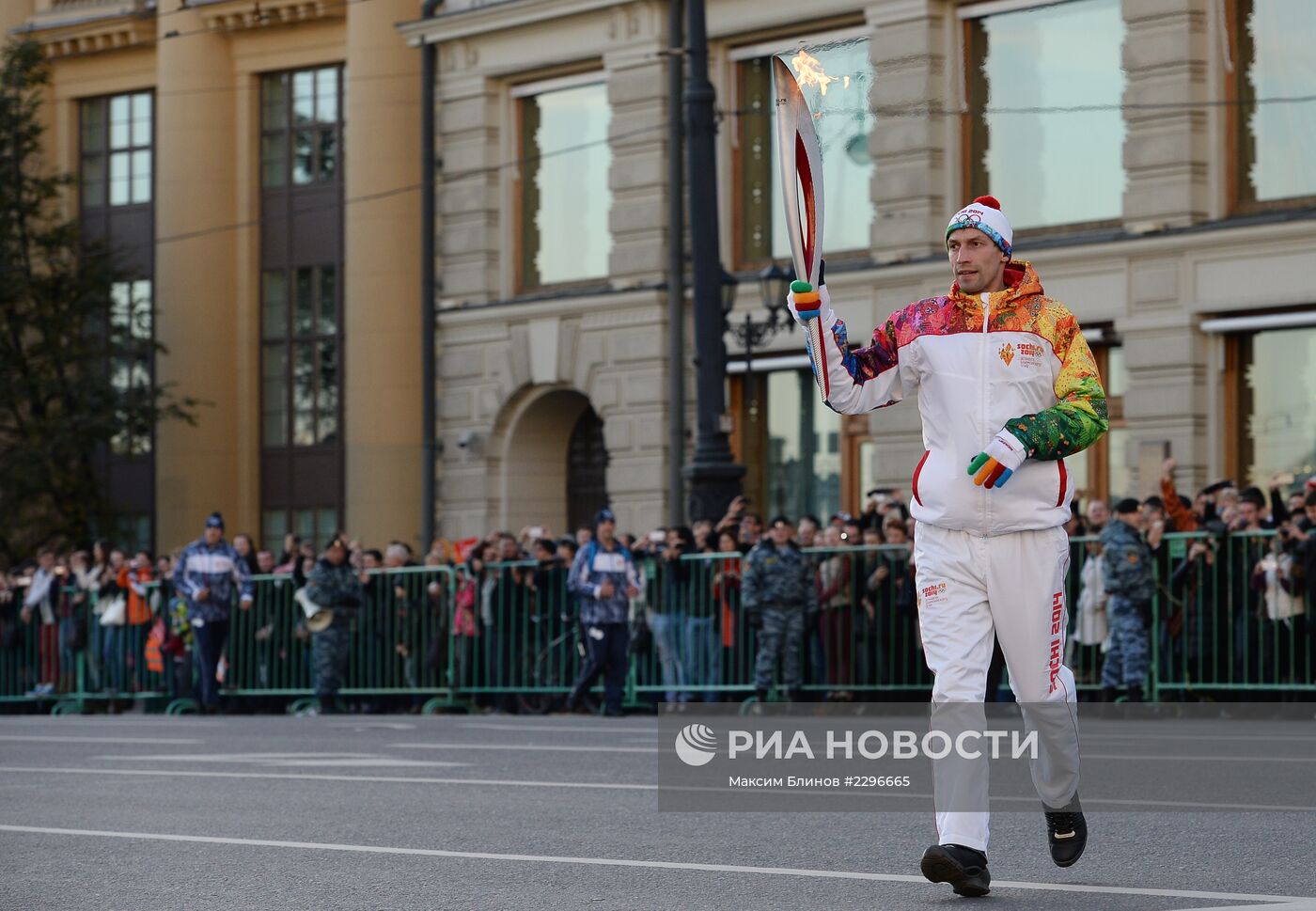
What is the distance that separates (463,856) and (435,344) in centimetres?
2710

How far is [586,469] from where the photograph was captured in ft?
118

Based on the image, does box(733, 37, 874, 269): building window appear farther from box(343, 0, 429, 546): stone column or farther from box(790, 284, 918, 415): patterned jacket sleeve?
box(790, 284, 918, 415): patterned jacket sleeve

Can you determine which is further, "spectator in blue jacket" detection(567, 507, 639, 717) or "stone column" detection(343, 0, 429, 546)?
"stone column" detection(343, 0, 429, 546)

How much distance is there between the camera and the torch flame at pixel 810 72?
26.1 feet

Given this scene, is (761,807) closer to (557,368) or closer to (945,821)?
(945,821)

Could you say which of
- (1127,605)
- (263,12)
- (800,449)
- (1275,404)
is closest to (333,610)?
(1127,605)

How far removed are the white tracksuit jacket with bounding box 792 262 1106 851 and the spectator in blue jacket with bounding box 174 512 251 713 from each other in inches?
682

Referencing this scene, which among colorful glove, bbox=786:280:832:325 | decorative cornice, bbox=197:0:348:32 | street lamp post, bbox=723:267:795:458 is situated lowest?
colorful glove, bbox=786:280:832:325

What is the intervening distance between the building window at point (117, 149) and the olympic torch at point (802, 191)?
109 feet

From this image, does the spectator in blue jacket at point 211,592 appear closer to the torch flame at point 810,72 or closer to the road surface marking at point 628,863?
the road surface marking at point 628,863

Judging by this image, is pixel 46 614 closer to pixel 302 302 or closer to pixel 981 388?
pixel 302 302

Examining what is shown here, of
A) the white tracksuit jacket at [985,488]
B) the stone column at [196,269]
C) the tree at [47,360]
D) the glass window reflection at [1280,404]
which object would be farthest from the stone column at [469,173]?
the white tracksuit jacket at [985,488]

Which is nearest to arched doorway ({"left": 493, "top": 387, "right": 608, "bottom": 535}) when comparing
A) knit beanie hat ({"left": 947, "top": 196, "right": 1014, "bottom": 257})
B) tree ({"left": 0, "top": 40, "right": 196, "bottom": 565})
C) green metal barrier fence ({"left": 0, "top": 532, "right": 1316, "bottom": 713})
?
tree ({"left": 0, "top": 40, "right": 196, "bottom": 565})

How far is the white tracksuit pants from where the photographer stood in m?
7.76
